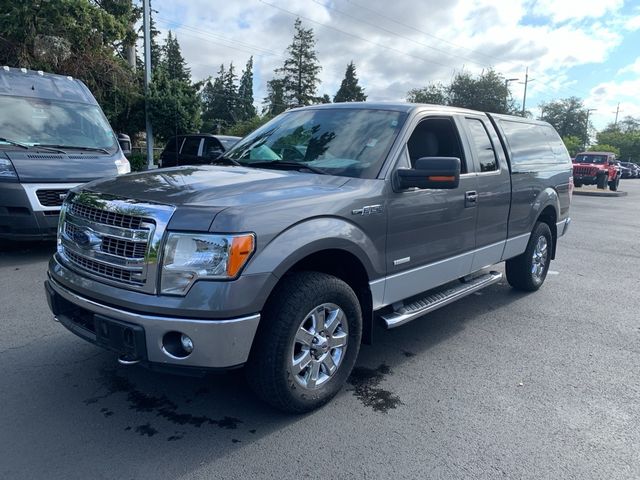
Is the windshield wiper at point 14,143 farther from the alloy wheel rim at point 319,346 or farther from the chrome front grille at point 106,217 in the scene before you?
the alloy wheel rim at point 319,346

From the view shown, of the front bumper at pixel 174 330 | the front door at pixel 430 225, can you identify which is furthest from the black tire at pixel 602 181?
the front bumper at pixel 174 330

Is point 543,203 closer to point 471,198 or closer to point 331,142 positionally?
point 471,198

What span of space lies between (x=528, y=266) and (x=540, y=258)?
1.27ft

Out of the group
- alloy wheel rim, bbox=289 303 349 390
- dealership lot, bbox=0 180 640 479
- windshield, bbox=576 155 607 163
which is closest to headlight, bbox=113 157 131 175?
dealership lot, bbox=0 180 640 479

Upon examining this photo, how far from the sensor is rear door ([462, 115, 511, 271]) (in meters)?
4.58

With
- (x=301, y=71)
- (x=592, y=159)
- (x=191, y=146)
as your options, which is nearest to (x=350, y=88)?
(x=301, y=71)

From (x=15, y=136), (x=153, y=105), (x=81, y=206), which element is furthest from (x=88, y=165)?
(x=153, y=105)

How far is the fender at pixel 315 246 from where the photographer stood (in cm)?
272

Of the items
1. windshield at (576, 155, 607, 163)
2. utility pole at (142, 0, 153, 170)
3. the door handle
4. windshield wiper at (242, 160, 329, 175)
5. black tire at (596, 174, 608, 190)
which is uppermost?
utility pole at (142, 0, 153, 170)

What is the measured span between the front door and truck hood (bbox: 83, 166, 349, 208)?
1.97ft

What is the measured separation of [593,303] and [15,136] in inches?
300

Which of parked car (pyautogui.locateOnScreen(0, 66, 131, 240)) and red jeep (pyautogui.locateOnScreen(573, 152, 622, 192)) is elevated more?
parked car (pyautogui.locateOnScreen(0, 66, 131, 240))

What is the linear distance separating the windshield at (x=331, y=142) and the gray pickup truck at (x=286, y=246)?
0.05 ft

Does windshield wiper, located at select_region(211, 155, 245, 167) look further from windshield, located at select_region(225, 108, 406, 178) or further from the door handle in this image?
the door handle
